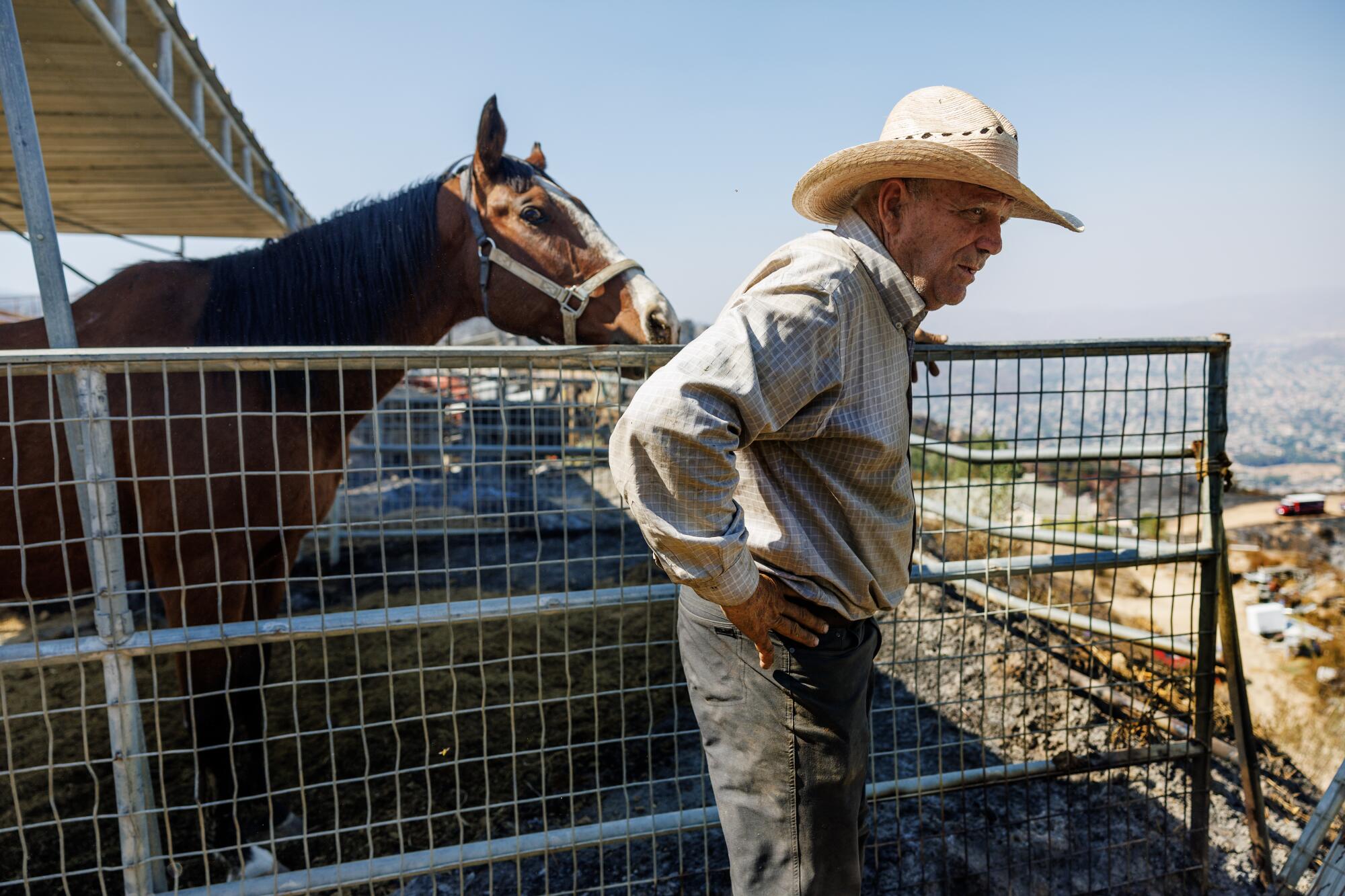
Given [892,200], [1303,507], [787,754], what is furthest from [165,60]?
[1303,507]

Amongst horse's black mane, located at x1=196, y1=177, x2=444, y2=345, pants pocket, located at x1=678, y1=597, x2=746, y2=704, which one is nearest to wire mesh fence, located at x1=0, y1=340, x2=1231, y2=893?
horse's black mane, located at x1=196, y1=177, x2=444, y2=345

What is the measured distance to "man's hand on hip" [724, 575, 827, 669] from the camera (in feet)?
4.33

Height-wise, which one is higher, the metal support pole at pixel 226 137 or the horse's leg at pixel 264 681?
the metal support pole at pixel 226 137

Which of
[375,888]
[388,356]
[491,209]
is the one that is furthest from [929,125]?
[375,888]

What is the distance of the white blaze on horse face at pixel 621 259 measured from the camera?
2.82 metres

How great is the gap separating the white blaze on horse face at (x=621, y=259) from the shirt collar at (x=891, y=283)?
4.67 feet

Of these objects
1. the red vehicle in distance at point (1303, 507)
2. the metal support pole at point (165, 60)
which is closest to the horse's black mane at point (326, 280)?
the metal support pole at point (165, 60)

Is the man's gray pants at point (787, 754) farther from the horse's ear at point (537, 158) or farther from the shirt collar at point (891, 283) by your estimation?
the horse's ear at point (537, 158)

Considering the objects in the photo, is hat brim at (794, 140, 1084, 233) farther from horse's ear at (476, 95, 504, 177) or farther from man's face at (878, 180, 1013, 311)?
horse's ear at (476, 95, 504, 177)

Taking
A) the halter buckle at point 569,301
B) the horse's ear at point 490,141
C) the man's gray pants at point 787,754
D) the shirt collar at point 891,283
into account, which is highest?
the horse's ear at point 490,141

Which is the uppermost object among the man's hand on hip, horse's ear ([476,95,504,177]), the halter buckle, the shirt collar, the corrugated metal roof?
the corrugated metal roof

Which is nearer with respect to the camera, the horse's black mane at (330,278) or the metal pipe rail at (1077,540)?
the metal pipe rail at (1077,540)

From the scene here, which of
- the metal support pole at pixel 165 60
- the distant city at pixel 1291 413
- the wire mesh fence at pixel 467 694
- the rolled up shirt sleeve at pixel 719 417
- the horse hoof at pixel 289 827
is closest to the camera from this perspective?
the rolled up shirt sleeve at pixel 719 417

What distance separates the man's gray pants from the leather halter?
65.8 inches
